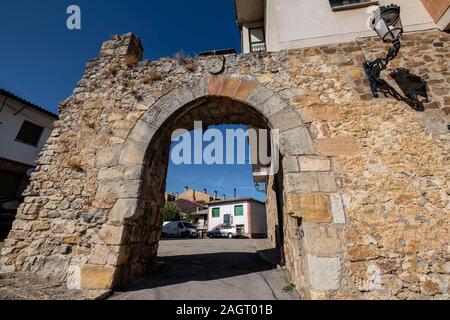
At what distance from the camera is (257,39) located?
25.7 ft

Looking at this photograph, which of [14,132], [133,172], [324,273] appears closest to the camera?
[324,273]

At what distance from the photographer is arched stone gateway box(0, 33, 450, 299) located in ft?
8.60

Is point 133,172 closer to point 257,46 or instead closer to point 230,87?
point 230,87

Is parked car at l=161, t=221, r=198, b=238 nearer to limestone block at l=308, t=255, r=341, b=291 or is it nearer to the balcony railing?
the balcony railing

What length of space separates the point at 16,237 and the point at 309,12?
6.30m

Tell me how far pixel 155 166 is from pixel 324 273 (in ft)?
10.2

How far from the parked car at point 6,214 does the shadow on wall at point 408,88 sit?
31.5 ft

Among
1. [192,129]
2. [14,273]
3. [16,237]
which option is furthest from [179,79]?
[14,273]

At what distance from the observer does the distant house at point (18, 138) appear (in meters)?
9.94

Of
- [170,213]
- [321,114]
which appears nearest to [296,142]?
[321,114]

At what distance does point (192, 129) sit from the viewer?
4.78 m

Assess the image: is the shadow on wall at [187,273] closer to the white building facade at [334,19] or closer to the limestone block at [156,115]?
the limestone block at [156,115]

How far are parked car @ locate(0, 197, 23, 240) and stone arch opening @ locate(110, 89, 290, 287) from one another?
17.5 ft
